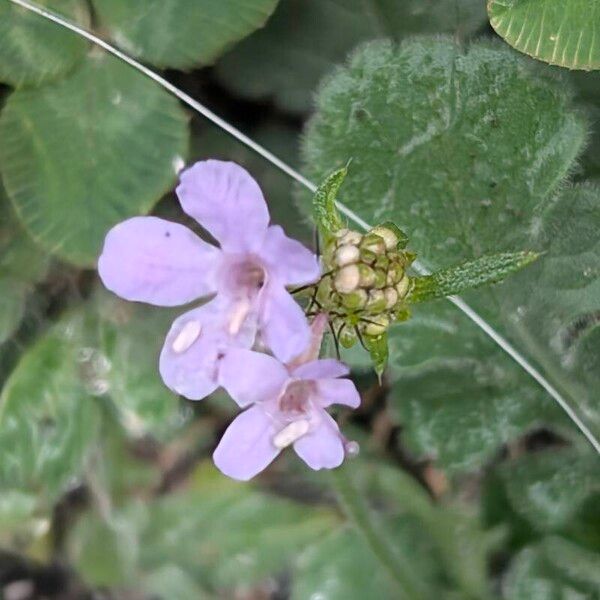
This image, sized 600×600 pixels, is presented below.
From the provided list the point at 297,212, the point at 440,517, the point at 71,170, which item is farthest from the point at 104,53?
the point at 440,517

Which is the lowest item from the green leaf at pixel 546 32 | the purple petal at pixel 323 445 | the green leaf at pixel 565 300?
the green leaf at pixel 565 300

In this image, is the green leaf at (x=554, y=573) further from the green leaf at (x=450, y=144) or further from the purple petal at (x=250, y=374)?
the purple petal at (x=250, y=374)

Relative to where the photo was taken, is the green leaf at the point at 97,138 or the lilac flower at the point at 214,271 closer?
the lilac flower at the point at 214,271

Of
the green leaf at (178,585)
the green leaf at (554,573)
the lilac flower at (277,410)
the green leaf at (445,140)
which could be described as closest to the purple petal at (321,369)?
the lilac flower at (277,410)

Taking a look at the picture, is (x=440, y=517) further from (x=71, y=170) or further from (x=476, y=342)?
(x=71, y=170)

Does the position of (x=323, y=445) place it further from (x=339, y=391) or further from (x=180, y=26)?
(x=180, y=26)

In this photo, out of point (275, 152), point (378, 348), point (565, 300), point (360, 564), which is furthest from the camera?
point (360, 564)

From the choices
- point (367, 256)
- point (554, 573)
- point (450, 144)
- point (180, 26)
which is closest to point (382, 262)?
point (367, 256)
